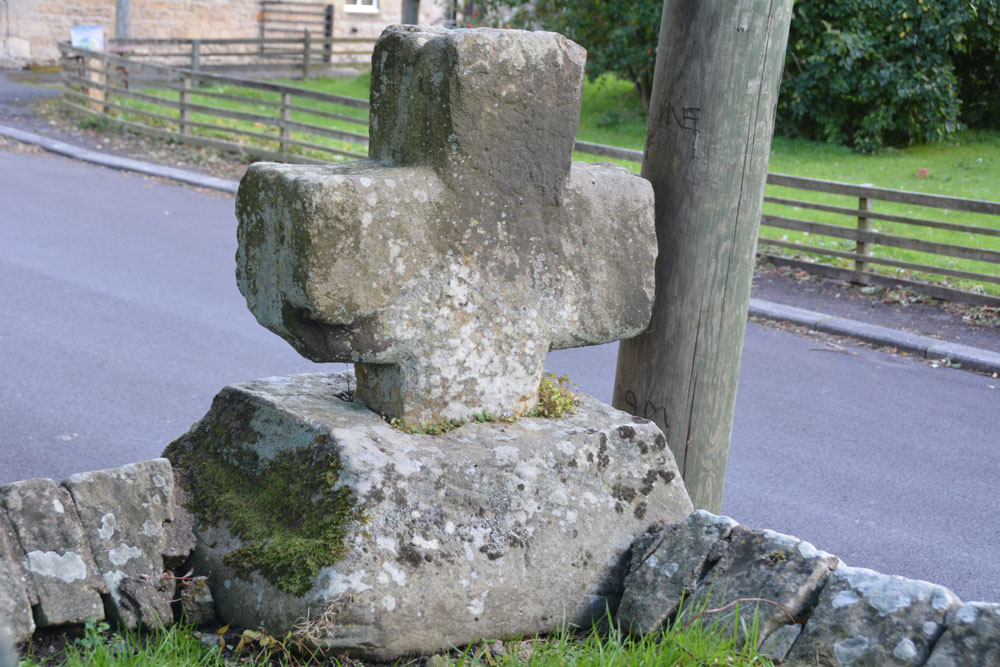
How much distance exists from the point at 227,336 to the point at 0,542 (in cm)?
524

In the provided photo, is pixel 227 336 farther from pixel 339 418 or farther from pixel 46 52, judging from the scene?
pixel 46 52

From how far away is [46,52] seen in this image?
24.2 m

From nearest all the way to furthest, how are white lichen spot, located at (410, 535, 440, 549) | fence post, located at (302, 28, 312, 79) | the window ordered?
white lichen spot, located at (410, 535, 440, 549) < fence post, located at (302, 28, 312, 79) < the window

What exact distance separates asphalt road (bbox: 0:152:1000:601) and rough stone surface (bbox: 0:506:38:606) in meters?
2.65

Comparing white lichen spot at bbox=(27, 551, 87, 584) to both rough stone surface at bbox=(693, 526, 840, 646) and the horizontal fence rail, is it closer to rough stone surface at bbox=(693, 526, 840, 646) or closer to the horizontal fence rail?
Result: rough stone surface at bbox=(693, 526, 840, 646)

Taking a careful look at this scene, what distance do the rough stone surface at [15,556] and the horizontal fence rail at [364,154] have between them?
9.07m

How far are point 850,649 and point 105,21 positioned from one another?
1014 inches

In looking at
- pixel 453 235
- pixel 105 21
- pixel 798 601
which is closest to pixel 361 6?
pixel 105 21

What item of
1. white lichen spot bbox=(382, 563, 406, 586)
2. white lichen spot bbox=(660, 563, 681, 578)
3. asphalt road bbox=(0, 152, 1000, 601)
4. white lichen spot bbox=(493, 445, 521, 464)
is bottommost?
asphalt road bbox=(0, 152, 1000, 601)

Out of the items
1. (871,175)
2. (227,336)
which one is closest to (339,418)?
(227,336)

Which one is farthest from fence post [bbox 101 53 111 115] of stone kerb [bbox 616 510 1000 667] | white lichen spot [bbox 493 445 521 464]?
stone kerb [bbox 616 510 1000 667]

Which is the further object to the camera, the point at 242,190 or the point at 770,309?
the point at 770,309

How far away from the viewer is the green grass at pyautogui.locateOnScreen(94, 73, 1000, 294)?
38.8 ft

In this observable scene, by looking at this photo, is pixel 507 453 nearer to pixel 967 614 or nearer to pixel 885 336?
pixel 967 614
